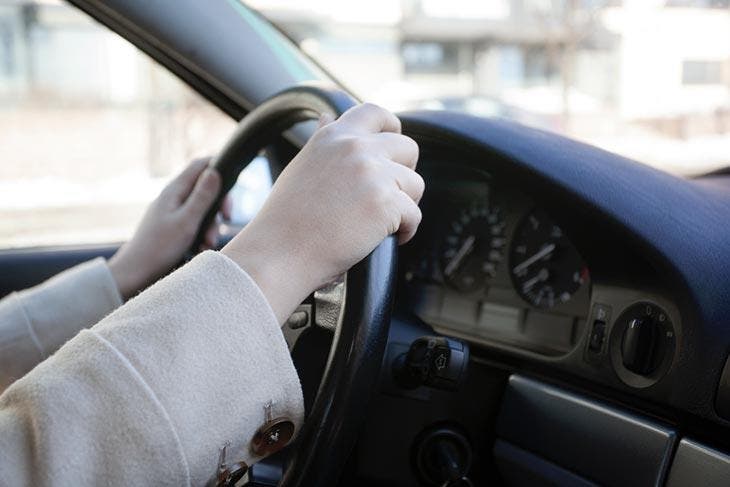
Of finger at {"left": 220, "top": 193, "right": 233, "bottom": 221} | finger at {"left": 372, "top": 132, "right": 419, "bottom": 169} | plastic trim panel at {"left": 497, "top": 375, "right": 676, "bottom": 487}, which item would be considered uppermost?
finger at {"left": 372, "top": 132, "right": 419, "bottom": 169}

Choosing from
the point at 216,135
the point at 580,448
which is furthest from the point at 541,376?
the point at 216,135

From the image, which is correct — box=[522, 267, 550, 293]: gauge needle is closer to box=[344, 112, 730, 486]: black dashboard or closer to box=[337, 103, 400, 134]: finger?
box=[344, 112, 730, 486]: black dashboard

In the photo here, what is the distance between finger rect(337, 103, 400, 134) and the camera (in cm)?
78

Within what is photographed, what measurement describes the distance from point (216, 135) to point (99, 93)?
4.92 ft

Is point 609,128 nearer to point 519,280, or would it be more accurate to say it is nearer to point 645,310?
point 519,280

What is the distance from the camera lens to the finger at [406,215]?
765 millimetres

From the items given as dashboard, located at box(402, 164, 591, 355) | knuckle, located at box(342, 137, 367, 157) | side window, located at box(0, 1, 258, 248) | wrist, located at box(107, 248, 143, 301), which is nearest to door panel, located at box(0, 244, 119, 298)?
side window, located at box(0, 1, 258, 248)

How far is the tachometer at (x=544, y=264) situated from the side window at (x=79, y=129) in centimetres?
64

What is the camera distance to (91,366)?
650mm

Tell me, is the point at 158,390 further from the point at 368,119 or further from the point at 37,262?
the point at 37,262

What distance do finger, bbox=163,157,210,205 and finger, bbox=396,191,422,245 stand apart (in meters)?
0.61

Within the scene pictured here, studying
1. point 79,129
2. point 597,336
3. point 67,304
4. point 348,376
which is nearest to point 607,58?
point 79,129

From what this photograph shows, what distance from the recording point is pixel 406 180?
2.54 feet

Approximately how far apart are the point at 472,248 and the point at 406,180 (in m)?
0.60
